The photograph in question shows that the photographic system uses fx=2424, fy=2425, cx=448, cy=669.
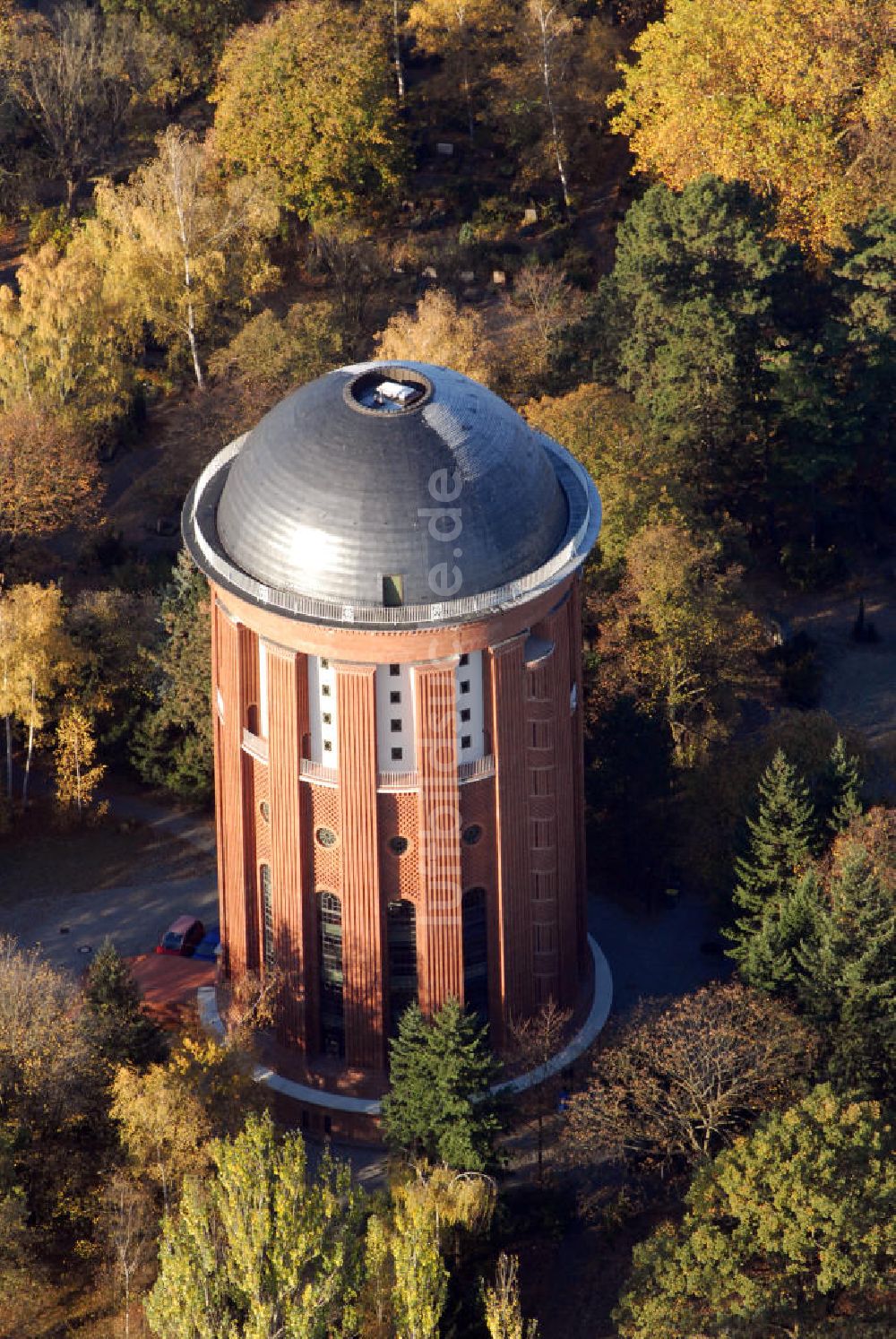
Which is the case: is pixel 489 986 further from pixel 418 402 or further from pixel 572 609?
Answer: pixel 418 402

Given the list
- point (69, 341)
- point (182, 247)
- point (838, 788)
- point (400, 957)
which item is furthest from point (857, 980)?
point (182, 247)

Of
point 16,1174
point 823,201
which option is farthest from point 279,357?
point 16,1174

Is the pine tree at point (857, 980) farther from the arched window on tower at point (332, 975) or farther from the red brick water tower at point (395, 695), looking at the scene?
the arched window on tower at point (332, 975)

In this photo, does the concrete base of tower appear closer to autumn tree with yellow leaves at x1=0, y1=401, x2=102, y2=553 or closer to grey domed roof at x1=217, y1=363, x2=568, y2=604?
grey domed roof at x1=217, y1=363, x2=568, y2=604

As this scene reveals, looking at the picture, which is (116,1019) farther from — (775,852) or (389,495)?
(775,852)

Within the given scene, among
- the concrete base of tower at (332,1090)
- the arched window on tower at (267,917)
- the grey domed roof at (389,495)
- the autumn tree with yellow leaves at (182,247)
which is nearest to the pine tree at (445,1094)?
the concrete base of tower at (332,1090)
